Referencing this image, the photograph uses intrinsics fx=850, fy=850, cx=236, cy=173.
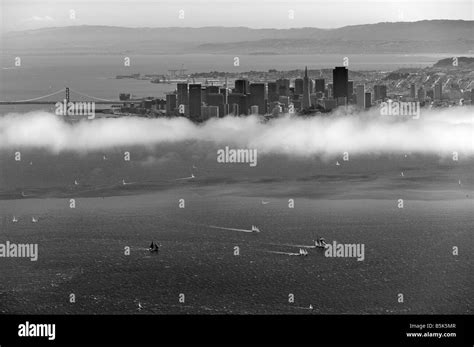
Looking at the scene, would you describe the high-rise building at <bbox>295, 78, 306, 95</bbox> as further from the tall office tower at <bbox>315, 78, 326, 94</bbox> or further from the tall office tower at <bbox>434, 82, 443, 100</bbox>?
the tall office tower at <bbox>434, 82, 443, 100</bbox>

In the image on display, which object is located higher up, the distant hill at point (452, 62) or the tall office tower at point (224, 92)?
the distant hill at point (452, 62)

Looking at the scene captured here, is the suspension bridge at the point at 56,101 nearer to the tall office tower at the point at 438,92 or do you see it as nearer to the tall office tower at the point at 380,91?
the tall office tower at the point at 380,91

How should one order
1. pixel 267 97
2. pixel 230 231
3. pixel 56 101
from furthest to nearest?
pixel 56 101 → pixel 267 97 → pixel 230 231

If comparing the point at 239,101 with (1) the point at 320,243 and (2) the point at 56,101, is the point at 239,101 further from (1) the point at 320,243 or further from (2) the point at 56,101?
(1) the point at 320,243

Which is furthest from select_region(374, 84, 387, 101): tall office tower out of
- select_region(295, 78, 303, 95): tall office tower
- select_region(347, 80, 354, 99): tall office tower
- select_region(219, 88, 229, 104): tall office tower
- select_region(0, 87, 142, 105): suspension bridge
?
select_region(0, 87, 142, 105): suspension bridge

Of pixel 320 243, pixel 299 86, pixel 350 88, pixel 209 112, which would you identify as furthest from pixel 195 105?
pixel 320 243

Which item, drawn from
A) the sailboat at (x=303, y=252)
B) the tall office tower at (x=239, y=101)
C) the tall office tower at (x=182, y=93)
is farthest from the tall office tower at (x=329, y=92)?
the sailboat at (x=303, y=252)
